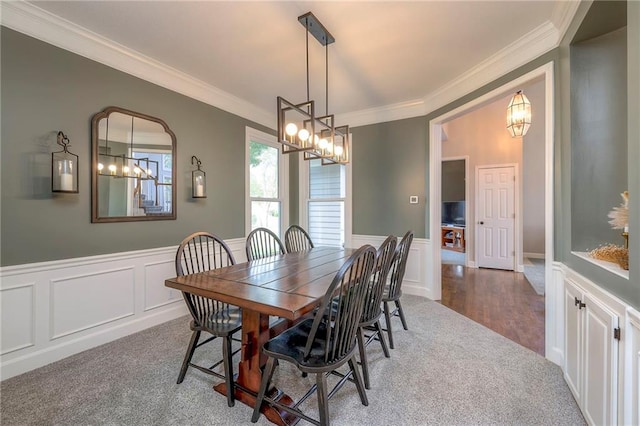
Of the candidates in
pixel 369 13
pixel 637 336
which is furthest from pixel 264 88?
pixel 637 336

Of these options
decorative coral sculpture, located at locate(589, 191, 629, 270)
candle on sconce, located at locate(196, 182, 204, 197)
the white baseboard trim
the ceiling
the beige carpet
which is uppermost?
the ceiling

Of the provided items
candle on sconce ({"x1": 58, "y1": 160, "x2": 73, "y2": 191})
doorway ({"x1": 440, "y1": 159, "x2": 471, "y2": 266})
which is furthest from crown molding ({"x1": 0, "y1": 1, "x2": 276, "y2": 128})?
doorway ({"x1": 440, "y1": 159, "x2": 471, "y2": 266})

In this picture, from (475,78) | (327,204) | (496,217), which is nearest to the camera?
(475,78)

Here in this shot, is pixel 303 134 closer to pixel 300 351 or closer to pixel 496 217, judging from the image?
pixel 300 351

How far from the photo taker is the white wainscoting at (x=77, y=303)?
1946 millimetres

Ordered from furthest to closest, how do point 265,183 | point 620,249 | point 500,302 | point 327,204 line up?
point 327,204 < point 265,183 < point 500,302 < point 620,249

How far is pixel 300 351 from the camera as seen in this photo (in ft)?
4.70

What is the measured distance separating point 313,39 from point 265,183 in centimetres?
234

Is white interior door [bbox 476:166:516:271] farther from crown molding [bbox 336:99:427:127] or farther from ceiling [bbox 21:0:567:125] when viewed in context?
ceiling [bbox 21:0:567:125]

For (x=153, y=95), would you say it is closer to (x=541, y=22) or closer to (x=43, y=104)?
(x=43, y=104)

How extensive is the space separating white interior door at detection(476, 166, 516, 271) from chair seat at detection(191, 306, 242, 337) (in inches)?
218

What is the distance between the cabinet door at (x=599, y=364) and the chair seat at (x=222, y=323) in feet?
6.33

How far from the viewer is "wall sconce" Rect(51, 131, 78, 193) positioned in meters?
2.07

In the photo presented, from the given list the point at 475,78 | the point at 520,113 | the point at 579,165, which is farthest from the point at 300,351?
the point at 520,113
